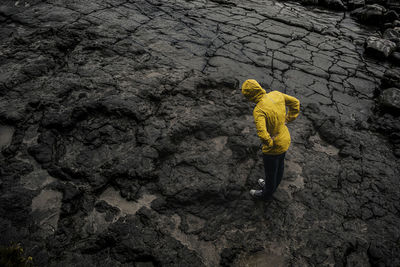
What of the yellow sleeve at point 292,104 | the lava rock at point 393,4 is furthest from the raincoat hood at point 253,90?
the lava rock at point 393,4

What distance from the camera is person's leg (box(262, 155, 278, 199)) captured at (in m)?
2.13

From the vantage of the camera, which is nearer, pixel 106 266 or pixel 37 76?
pixel 106 266

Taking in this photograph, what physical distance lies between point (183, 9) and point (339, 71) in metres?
3.52

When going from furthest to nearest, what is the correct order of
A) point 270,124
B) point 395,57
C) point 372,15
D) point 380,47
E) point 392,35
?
point 372,15 → point 392,35 → point 380,47 → point 395,57 → point 270,124

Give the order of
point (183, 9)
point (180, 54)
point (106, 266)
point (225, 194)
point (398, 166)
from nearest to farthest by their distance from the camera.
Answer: point (106, 266), point (225, 194), point (398, 166), point (180, 54), point (183, 9)

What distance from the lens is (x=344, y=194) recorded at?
253 cm

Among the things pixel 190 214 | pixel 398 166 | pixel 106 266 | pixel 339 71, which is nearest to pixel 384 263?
pixel 398 166

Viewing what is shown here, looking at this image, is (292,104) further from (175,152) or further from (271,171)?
(175,152)

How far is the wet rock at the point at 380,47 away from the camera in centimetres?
471

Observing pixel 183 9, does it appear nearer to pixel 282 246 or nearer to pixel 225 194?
pixel 225 194

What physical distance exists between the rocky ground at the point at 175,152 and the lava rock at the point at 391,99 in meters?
0.02

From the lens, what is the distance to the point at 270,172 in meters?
2.20

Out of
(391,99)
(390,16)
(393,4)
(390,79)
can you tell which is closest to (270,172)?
(391,99)

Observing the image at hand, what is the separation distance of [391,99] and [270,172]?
2.63m
